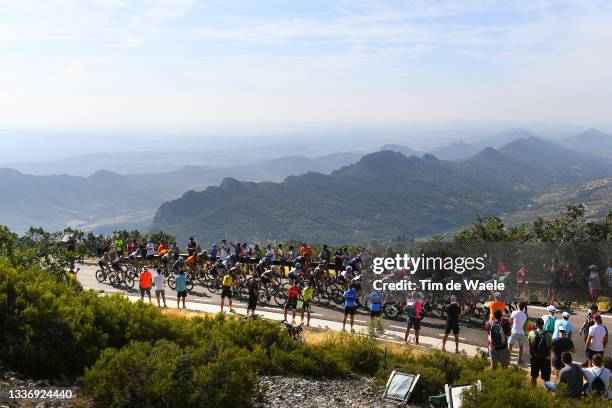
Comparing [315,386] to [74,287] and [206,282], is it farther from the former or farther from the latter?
[206,282]

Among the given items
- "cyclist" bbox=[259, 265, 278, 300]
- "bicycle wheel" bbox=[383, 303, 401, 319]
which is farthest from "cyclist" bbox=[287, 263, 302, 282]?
"bicycle wheel" bbox=[383, 303, 401, 319]

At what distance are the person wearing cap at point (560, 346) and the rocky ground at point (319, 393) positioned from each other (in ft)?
14.9

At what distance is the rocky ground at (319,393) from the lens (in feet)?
34.0

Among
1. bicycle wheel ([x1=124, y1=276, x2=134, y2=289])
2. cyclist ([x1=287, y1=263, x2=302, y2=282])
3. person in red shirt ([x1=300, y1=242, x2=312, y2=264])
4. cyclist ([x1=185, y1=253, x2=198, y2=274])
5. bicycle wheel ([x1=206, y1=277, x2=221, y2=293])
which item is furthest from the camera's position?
bicycle wheel ([x1=124, y1=276, x2=134, y2=289])

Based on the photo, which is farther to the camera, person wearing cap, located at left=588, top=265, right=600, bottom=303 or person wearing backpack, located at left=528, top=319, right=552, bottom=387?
person wearing cap, located at left=588, top=265, right=600, bottom=303

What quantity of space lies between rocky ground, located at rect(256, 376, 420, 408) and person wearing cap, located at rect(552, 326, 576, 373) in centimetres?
455

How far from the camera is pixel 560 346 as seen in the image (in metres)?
13.0

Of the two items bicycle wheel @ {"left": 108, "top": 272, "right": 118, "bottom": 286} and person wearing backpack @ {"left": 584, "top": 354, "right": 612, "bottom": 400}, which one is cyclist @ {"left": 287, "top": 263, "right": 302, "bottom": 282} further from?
person wearing backpack @ {"left": 584, "top": 354, "right": 612, "bottom": 400}

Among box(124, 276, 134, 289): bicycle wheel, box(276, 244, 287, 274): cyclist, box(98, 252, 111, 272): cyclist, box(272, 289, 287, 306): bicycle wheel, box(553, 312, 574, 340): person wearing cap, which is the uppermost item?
box(553, 312, 574, 340): person wearing cap

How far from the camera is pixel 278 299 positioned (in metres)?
22.8

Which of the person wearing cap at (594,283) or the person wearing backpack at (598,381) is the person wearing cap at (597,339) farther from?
the person wearing cap at (594,283)

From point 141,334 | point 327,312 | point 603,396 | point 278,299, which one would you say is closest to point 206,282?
point 278,299

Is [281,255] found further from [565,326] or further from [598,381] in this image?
[598,381]

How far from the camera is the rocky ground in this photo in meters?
10.4
